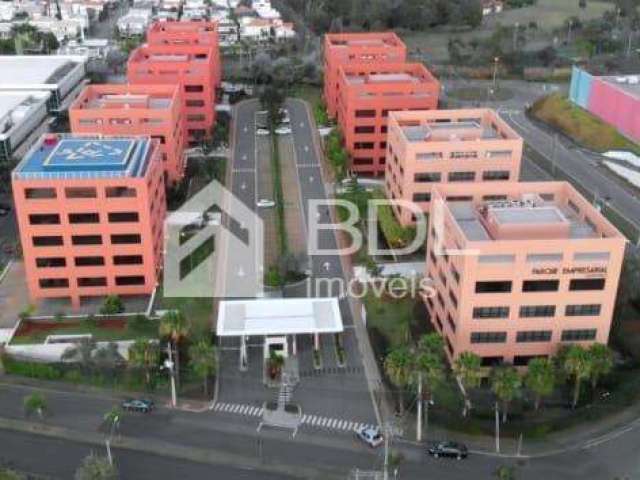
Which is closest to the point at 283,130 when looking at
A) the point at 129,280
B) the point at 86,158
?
the point at 86,158

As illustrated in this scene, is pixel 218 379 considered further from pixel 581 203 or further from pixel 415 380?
pixel 581 203

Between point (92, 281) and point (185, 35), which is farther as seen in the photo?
point (185, 35)

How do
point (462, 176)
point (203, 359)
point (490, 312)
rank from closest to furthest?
point (203, 359), point (490, 312), point (462, 176)

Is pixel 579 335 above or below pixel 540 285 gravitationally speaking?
below

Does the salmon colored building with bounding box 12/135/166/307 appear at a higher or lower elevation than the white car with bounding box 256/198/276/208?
higher

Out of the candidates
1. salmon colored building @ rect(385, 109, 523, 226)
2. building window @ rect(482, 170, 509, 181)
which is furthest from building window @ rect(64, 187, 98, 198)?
building window @ rect(482, 170, 509, 181)

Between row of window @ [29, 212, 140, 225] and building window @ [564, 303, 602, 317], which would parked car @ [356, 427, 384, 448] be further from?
row of window @ [29, 212, 140, 225]

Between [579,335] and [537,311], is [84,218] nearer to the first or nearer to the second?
[537,311]
